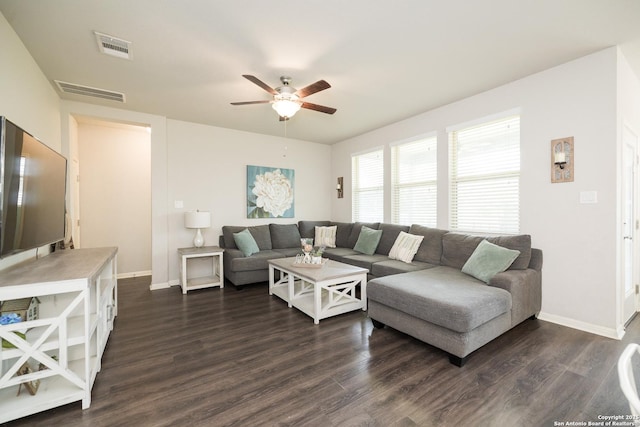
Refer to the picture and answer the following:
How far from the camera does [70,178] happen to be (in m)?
3.75

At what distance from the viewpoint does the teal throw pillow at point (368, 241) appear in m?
4.48

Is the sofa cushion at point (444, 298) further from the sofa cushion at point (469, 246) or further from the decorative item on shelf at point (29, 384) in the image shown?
the decorative item on shelf at point (29, 384)

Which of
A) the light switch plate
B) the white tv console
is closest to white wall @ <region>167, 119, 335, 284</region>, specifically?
the white tv console

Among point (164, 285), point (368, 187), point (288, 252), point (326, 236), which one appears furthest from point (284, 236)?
point (164, 285)

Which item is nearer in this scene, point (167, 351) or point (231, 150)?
point (167, 351)

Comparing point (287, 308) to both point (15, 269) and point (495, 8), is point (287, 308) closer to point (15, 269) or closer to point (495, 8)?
point (15, 269)

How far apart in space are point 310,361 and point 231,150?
3922 millimetres

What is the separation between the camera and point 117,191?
16.0 ft

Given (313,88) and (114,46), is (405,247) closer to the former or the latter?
(313,88)

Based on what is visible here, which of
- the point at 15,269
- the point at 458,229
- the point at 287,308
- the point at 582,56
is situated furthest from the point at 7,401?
the point at 582,56

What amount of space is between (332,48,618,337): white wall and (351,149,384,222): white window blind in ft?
6.92

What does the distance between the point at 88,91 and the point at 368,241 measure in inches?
167

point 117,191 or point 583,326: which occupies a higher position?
A: point 117,191

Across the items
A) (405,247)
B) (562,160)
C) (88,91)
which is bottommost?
(405,247)
